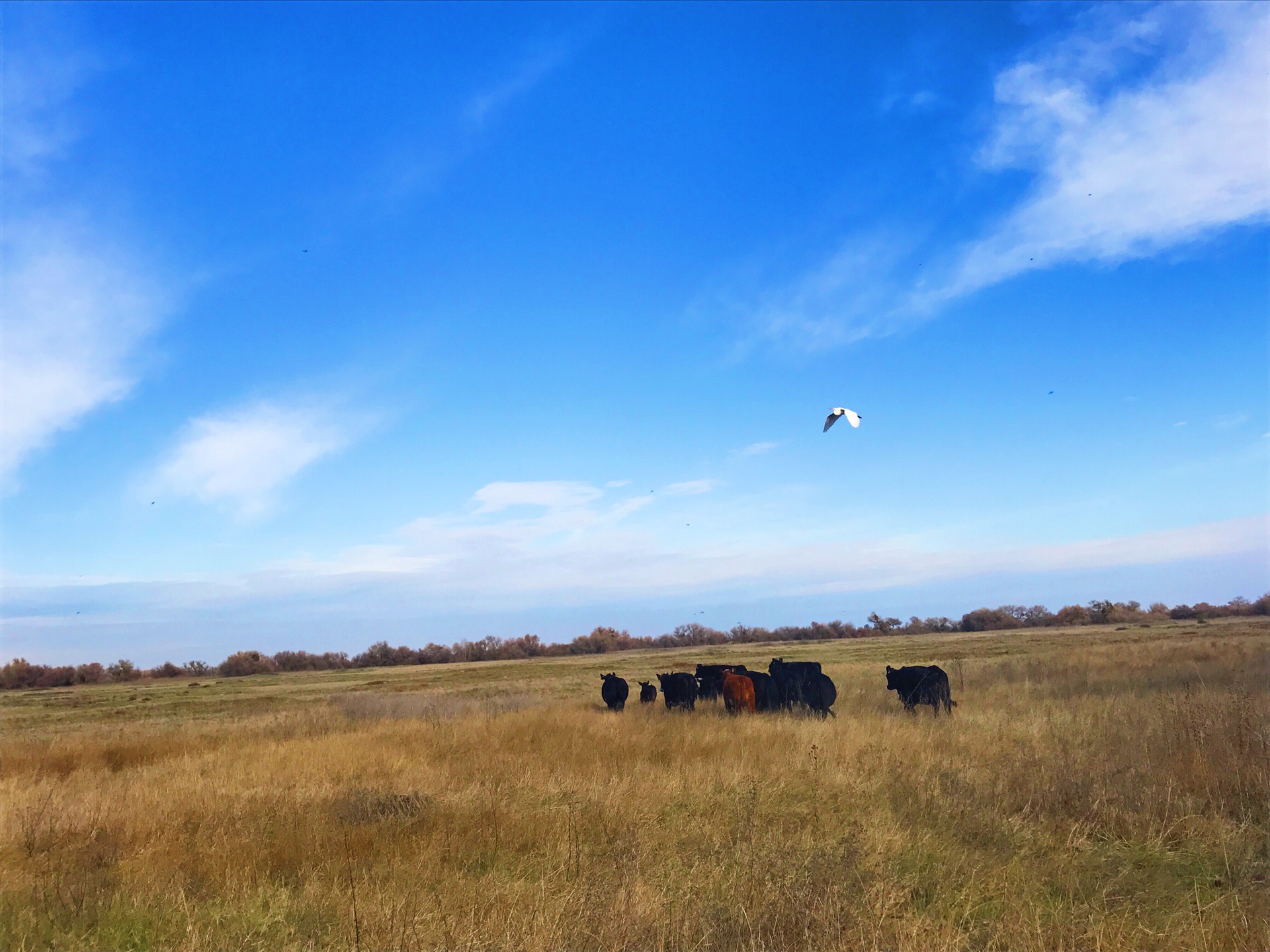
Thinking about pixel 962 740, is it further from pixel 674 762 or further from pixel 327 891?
pixel 327 891

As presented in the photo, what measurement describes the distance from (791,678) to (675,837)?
1337 centimetres

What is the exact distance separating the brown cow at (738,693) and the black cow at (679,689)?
2.10 metres

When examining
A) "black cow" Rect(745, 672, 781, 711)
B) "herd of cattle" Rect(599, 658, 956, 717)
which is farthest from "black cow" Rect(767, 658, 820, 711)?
"black cow" Rect(745, 672, 781, 711)

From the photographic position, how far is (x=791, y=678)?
20.1 meters

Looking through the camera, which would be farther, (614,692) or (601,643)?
(601,643)

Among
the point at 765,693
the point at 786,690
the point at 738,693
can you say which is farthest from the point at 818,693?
the point at 738,693

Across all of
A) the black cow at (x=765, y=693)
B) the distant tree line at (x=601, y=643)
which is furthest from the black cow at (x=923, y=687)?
the distant tree line at (x=601, y=643)

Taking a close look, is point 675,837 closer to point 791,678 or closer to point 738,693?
point 738,693

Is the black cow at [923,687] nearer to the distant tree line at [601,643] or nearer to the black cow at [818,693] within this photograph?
the black cow at [818,693]

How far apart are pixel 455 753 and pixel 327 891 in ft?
20.9

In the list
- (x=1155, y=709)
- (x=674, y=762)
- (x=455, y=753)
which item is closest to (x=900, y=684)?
(x=1155, y=709)

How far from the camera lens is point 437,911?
5.56 meters

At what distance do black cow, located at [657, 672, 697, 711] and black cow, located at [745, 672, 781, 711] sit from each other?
187 cm

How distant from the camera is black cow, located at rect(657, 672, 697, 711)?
2239cm
